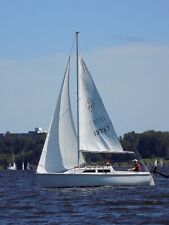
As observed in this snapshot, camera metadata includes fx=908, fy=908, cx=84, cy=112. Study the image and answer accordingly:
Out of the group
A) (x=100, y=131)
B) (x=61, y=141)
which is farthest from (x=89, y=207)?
(x=100, y=131)

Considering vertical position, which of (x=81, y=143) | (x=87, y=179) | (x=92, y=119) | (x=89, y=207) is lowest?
(x=89, y=207)

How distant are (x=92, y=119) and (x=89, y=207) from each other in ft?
67.0

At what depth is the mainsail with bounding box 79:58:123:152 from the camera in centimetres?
7044

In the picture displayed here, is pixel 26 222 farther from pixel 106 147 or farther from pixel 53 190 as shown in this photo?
pixel 106 147

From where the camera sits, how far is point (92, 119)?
2788 inches

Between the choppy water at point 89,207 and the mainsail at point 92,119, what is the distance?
171 inches

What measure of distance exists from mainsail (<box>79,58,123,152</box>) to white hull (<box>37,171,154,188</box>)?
335 cm

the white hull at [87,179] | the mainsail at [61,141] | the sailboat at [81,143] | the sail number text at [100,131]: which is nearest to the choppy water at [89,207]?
the white hull at [87,179]

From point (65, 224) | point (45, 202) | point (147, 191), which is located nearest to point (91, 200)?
point (45, 202)

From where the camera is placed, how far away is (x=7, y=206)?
53.5 m

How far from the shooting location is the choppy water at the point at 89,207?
4367 cm

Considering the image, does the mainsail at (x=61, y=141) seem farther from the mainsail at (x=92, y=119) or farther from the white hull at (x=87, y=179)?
the mainsail at (x=92, y=119)

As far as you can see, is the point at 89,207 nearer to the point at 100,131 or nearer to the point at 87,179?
the point at 87,179

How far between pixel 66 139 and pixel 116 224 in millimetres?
27664
